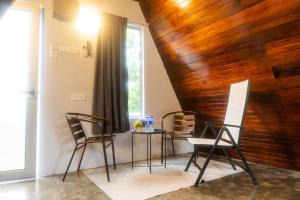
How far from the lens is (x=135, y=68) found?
379 cm

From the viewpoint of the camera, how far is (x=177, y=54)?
11.6 feet

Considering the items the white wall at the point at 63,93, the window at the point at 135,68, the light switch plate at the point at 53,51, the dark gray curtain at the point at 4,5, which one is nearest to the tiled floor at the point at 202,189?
the white wall at the point at 63,93

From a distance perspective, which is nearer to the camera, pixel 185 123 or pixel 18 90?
pixel 18 90

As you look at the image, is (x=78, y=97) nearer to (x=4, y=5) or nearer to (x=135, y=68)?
(x=135, y=68)

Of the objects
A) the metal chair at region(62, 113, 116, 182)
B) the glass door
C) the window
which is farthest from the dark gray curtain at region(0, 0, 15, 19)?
the window

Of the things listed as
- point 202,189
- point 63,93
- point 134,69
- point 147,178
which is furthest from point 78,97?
→ point 202,189

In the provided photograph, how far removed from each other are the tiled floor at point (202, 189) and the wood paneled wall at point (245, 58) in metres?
0.57

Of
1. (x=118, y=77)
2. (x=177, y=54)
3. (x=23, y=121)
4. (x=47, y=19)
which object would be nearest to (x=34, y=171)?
(x=23, y=121)

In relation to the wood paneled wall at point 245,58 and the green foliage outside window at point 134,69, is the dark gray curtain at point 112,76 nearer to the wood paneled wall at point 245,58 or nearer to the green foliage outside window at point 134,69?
the green foliage outside window at point 134,69

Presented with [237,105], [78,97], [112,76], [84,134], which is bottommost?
[84,134]

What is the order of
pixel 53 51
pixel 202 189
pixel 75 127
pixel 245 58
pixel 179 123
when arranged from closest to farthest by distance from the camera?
pixel 202 189, pixel 245 58, pixel 75 127, pixel 53 51, pixel 179 123

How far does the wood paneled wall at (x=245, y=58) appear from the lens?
2.23m

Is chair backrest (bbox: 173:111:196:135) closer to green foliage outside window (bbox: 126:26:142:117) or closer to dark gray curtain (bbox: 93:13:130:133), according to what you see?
green foliage outside window (bbox: 126:26:142:117)

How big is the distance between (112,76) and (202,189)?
1938 mm
